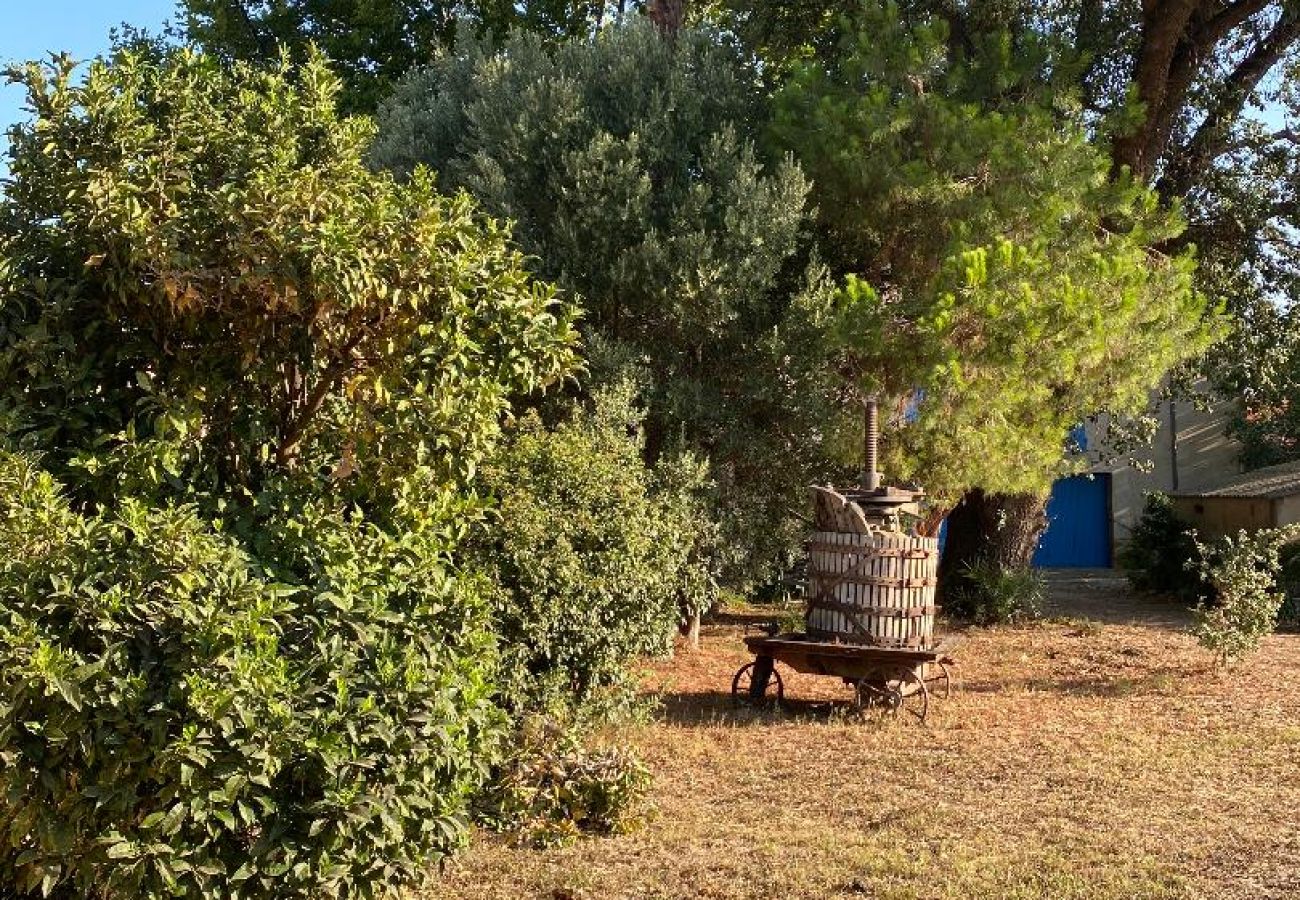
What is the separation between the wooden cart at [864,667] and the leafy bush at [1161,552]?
10.3 metres

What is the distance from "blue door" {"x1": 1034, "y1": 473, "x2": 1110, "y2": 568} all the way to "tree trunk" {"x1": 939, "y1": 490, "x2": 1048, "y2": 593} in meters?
11.0

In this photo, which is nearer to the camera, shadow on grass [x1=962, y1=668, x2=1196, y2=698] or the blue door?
shadow on grass [x1=962, y1=668, x2=1196, y2=698]

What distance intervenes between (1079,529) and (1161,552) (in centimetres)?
796

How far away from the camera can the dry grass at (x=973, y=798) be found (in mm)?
6641

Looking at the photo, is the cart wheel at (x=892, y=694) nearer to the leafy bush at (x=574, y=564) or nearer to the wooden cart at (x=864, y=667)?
the wooden cart at (x=864, y=667)

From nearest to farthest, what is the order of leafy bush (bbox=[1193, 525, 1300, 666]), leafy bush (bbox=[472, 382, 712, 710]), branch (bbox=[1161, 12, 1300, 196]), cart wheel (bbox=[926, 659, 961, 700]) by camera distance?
leafy bush (bbox=[472, 382, 712, 710]) → cart wheel (bbox=[926, 659, 961, 700]) → leafy bush (bbox=[1193, 525, 1300, 666]) → branch (bbox=[1161, 12, 1300, 196])

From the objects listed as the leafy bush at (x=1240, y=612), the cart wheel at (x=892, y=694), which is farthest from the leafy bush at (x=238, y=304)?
the leafy bush at (x=1240, y=612)

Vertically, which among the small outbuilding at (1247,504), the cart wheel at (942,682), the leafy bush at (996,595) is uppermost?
the small outbuilding at (1247,504)

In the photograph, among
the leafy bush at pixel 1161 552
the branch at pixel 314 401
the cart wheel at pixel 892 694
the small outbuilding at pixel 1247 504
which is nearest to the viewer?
the branch at pixel 314 401

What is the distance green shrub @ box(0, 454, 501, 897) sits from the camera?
5.10 metres

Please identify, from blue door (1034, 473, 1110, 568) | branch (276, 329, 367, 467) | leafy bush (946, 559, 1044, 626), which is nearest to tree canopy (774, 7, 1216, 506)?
leafy bush (946, 559, 1044, 626)

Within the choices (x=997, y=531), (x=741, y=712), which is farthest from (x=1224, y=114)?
(x=741, y=712)

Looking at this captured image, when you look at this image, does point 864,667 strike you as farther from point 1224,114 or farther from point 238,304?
point 1224,114

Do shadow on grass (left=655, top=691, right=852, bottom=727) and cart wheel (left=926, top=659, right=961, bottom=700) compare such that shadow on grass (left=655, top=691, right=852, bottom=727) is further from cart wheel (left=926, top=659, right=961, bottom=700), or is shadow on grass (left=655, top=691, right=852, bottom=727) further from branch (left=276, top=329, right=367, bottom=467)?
branch (left=276, top=329, right=367, bottom=467)
